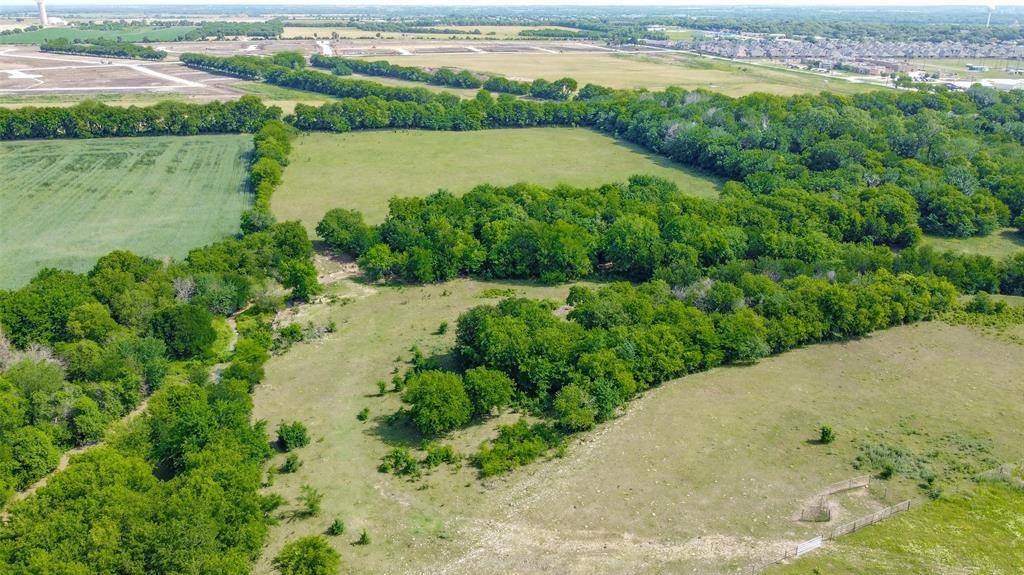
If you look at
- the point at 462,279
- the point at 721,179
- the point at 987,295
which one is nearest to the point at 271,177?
the point at 462,279

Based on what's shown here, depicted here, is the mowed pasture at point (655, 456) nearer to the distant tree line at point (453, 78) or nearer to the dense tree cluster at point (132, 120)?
the dense tree cluster at point (132, 120)

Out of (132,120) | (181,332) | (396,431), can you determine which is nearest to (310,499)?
(396,431)

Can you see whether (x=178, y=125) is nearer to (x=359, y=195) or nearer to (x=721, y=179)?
(x=359, y=195)

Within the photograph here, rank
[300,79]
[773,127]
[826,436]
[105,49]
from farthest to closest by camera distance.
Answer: [105,49], [300,79], [773,127], [826,436]

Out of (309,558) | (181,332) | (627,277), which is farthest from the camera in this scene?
(627,277)

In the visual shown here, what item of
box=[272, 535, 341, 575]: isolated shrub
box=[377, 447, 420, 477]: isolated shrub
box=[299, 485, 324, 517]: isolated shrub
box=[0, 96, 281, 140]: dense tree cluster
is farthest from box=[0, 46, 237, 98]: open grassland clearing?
box=[272, 535, 341, 575]: isolated shrub

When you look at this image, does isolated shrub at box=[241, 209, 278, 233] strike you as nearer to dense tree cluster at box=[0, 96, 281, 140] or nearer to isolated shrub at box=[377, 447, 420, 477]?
isolated shrub at box=[377, 447, 420, 477]

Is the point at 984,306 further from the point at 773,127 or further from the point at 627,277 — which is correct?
the point at 773,127
